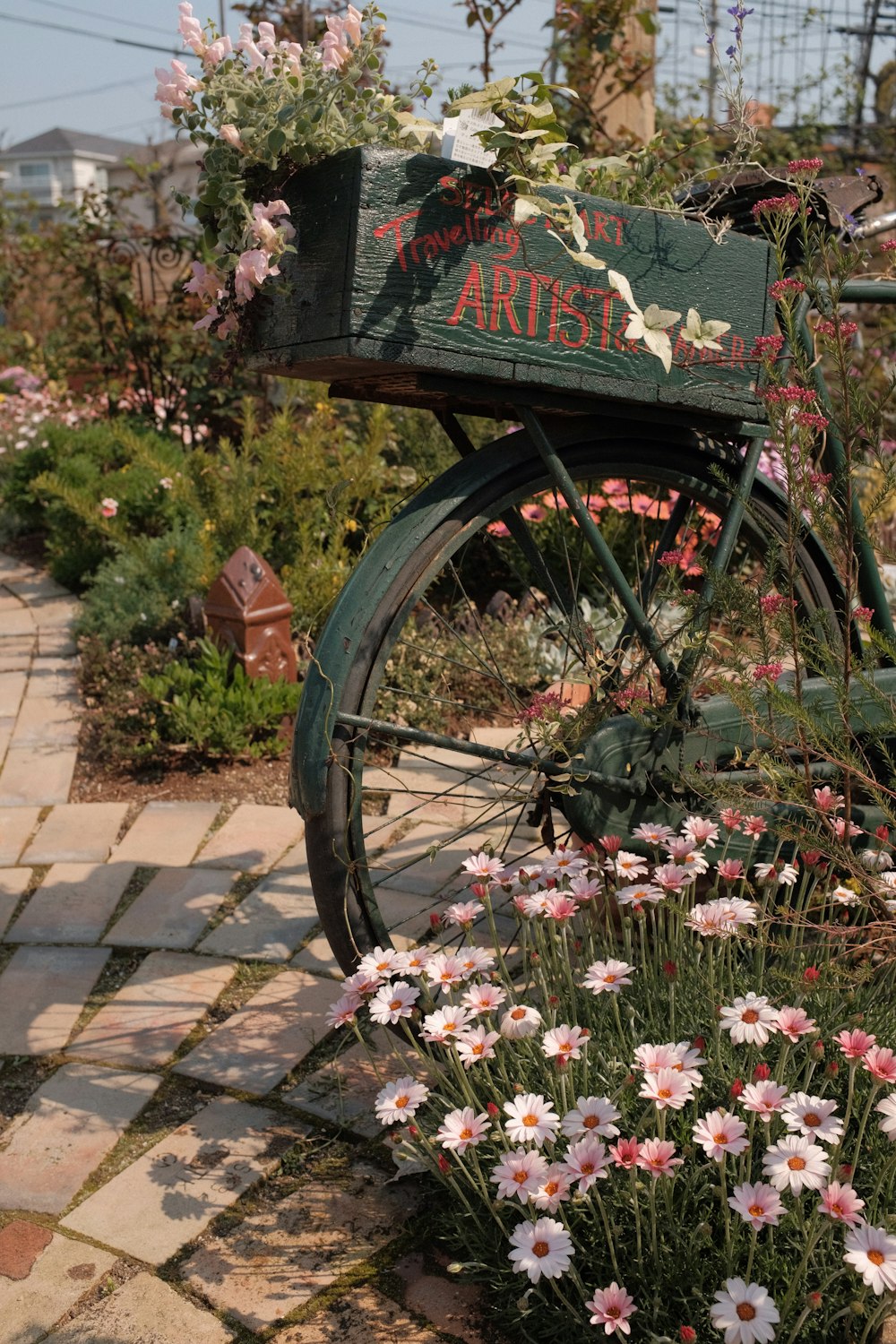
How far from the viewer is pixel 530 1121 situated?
1.42 meters

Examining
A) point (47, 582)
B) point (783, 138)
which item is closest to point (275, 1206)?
point (47, 582)

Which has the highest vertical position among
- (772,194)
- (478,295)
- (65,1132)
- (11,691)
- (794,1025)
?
(772,194)

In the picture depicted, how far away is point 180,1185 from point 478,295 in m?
1.41

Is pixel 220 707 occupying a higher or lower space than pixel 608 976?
lower

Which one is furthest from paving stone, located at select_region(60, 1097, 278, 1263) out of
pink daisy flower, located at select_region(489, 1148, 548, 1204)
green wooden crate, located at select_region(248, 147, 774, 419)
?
green wooden crate, located at select_region(248, 147, 774, 419)

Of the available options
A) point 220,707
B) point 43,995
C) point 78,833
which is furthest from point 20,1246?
point 220,707

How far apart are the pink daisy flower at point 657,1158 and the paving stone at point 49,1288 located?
2.50ft

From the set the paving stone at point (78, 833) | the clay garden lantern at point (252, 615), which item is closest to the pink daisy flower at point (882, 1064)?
the paving stone at point (78, 833)

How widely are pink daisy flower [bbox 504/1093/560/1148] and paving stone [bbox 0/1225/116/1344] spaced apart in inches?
24.5

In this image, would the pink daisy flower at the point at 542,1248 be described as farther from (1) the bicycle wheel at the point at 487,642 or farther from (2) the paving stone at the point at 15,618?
(2) the paving stone at the point at 15,618

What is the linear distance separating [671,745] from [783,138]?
9434 millimetres

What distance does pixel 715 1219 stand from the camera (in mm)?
1453

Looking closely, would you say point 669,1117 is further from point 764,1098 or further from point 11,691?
point 11,691

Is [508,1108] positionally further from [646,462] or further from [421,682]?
[421,682]
